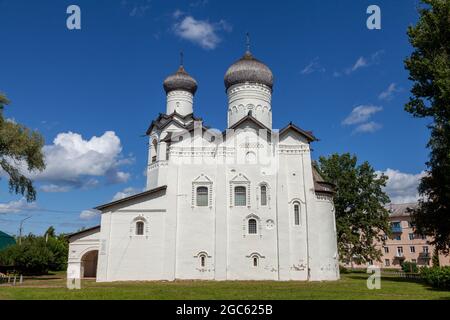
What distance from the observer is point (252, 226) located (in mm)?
22562

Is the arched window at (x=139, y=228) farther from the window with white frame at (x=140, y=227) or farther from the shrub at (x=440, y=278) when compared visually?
the shrub at (x=440, y=278)

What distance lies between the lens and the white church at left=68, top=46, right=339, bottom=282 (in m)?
21.7

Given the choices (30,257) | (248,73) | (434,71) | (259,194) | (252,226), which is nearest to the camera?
(434,71)

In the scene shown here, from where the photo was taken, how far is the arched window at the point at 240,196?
2288 cm

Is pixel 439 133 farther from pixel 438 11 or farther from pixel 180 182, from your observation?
pixel 180 182

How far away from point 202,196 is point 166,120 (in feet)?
29.7

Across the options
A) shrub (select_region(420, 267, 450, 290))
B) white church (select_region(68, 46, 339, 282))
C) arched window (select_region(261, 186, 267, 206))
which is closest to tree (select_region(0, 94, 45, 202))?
white church (select_region(68, 46, 339, 282))

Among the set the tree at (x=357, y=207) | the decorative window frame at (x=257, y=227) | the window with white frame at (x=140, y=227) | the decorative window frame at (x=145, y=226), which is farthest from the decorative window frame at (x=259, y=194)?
the tree at (x=357, y=207)

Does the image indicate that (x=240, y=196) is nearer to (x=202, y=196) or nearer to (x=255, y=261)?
(x=202, y=196)

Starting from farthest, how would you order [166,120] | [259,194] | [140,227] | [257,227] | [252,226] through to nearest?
[166,120] < [259,194] < [252,226] < [257,227] < [140,227]

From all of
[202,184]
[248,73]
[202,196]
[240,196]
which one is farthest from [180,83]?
[240,196]

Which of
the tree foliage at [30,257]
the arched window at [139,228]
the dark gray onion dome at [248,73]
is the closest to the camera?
the arched window at [139,228]

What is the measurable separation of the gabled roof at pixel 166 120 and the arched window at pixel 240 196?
863 centimetres
